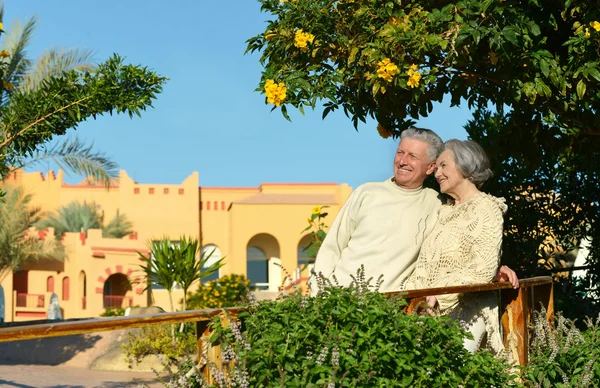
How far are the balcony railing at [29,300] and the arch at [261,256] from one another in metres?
13.9

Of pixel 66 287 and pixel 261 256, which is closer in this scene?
pixel 66 287

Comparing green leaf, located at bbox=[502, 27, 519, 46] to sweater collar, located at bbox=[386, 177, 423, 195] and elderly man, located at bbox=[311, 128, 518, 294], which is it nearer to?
elderly man, located at bbox=[311, 128, 518, 294]

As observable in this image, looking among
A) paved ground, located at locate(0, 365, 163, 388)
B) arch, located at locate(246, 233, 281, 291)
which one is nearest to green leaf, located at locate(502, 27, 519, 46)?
paved ground, located at locate(0, 365, 163, 388)

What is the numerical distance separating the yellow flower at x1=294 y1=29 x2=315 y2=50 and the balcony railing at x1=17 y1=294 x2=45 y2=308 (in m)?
31.4

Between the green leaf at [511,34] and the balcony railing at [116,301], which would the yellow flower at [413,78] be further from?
the balcony railing at [116,301]

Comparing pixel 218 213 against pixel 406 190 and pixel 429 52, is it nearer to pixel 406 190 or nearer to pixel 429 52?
pixel 429 52

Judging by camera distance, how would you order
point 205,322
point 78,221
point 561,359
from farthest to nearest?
point 78,221, point 561,359, point 205,322

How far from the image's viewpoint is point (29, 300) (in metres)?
34.7

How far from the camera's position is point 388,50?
5.21 m

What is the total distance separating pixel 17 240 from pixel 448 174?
2650cm

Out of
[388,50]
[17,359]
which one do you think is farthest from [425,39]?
[17,359]

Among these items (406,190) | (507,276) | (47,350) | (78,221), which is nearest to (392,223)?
(406,190)

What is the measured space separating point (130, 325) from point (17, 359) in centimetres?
1735

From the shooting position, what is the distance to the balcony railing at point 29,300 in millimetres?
34562
